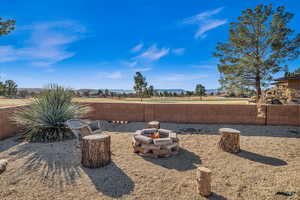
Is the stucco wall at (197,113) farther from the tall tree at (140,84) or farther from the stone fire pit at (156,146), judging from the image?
the tall tree at (140,84)

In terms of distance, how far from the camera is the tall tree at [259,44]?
11250 mm

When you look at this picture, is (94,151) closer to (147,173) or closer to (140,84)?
(147,173)

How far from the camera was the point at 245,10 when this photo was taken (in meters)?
11.9

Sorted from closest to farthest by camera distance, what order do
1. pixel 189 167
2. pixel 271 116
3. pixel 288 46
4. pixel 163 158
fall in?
pixel 189 167 < pixel 163 158 < pixel 271 116 < pixel 288 46

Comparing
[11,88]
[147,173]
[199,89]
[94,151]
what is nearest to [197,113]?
[147,173]

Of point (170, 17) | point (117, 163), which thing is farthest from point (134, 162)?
point (170, 17)

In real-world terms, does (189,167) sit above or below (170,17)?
below

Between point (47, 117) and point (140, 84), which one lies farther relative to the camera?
point (140, 84)

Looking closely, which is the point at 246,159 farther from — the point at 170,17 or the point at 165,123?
the point at 170,17

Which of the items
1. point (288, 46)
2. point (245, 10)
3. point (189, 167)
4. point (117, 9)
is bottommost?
point (189, 167)

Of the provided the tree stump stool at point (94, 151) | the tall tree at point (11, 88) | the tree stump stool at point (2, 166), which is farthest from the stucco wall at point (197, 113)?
the tall tree at point (11, 88)

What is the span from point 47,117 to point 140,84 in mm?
31573

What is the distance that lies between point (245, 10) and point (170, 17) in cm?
627

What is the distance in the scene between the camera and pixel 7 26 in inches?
263
